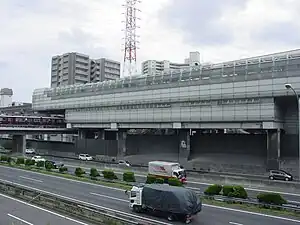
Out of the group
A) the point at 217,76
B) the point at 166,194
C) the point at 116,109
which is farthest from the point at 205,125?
the point at 166,194

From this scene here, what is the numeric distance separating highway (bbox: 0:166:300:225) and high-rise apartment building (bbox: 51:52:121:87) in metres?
105

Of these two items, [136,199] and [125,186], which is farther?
[125,186]

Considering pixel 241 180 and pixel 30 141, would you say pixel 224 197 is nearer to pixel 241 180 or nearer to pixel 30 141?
pixel 241 180

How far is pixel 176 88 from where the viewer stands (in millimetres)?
70438

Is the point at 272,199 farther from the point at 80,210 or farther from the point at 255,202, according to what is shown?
the point at 80,210

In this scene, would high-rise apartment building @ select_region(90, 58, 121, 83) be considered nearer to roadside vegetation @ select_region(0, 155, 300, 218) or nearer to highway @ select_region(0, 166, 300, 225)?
roadside vegetation @ select_region(0, 155, 300, 218)

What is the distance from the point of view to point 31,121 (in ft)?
306

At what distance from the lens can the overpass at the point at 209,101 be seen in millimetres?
56375

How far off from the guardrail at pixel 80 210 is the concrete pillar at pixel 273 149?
39.8m

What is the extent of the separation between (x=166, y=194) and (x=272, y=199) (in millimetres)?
9151

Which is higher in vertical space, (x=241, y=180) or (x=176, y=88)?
(x=176, y=88)

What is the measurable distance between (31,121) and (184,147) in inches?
1765

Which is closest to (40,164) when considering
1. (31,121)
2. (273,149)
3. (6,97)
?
(273,149)

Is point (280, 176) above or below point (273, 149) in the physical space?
below
